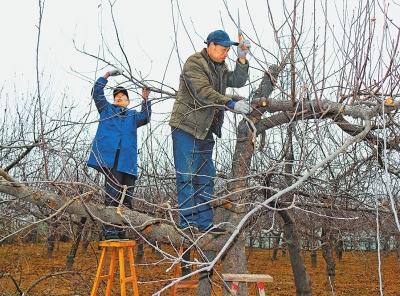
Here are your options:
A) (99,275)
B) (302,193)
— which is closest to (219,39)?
(302,193)

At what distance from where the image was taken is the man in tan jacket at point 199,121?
332 centimetres

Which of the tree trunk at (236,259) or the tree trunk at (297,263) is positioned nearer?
the tree trunk at (236,259)

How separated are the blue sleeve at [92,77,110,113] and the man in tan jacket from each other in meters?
0.60

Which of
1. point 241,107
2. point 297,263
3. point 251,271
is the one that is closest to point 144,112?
point 241,107

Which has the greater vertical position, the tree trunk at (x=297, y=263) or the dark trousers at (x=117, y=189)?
the dark trousers at (x=117, y=189)

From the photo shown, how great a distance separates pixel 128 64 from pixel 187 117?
1.70ft

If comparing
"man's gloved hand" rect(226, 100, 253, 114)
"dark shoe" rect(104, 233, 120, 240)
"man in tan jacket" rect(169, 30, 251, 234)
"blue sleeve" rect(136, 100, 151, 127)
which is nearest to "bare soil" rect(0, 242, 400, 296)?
"dark shoe" rect(104, 233, 120, 240)

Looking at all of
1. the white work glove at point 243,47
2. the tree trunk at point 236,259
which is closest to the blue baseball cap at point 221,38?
the white work glove at point 243,47

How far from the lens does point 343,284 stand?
10.3m

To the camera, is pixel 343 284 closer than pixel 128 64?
No

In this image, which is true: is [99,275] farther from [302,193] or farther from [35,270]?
[35,270]

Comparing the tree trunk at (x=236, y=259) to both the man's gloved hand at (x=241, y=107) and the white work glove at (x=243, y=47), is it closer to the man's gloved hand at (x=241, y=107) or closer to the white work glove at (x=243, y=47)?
the man's gloved hand at (x=241, y=107)

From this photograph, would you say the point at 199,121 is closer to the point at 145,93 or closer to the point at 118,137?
the point at 145,93

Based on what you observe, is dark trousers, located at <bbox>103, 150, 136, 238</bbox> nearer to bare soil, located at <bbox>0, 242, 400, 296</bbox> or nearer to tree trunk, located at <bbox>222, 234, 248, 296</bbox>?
tree trunk, located at <bbox>222, 234, 248, 296</bbox>
